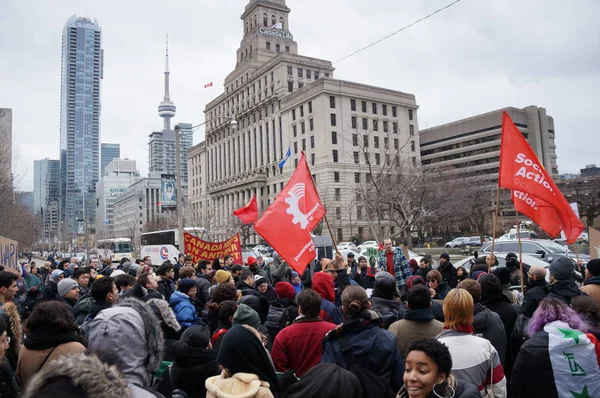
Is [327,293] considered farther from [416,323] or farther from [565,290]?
[565,290]

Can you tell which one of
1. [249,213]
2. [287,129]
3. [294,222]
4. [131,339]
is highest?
[287,129]

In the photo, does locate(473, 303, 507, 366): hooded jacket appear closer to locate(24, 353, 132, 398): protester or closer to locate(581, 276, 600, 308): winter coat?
locate(581, 276, 600, 308): winter coat

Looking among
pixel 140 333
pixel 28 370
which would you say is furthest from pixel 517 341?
pixel 28 370

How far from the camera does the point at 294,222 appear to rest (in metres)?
7.59

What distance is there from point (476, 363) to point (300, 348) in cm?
141

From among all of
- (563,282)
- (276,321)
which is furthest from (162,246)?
(563,282)

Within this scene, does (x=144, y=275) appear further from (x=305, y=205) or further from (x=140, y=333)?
(x=140, y=333)

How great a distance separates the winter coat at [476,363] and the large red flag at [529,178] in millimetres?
5050

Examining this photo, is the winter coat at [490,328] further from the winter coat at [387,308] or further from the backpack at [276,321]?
the backpack at [276,321]

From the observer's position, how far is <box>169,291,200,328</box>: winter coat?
18.8 feet

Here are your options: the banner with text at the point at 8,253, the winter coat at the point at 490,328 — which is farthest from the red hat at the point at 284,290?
the banner with text at the point at 8,253

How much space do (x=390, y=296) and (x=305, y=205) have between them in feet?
9.84

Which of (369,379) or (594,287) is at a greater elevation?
(594,287)

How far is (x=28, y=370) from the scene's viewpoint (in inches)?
127
